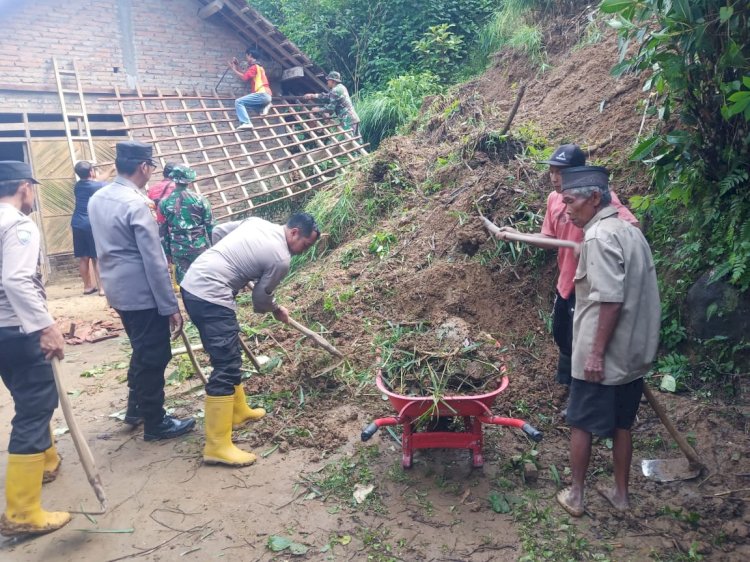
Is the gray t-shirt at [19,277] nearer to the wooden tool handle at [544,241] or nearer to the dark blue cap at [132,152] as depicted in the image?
the dark blue cap at [132,152]

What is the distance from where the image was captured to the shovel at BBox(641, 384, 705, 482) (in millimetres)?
3490

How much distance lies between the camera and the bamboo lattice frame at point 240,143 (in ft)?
31.2

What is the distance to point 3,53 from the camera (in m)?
9.23

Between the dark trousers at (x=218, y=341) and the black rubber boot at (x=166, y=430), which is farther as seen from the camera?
the black rubber boot at (x=166, y=430)

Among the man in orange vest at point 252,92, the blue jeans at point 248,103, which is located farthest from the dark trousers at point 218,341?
the blue jeans at point 248,103

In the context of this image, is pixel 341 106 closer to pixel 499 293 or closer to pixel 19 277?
pixel 499 293

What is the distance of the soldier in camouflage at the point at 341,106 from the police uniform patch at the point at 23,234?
28.7ft

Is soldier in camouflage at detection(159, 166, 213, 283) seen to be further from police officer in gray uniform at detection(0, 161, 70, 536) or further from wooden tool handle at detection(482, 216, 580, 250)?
wooden tool handle at detection(482, 216, 580, 250)

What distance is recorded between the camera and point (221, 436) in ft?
13.0

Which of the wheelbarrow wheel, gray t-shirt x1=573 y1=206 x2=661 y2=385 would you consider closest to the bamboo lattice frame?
the wheelbarrow wheel

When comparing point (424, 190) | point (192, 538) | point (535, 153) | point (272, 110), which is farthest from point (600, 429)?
point (272, 110)

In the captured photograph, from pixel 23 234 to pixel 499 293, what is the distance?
3.66 metres

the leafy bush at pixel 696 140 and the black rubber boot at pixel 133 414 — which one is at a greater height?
the leafy bush at pixel 696 140

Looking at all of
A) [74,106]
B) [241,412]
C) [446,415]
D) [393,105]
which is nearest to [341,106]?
[393,105]
